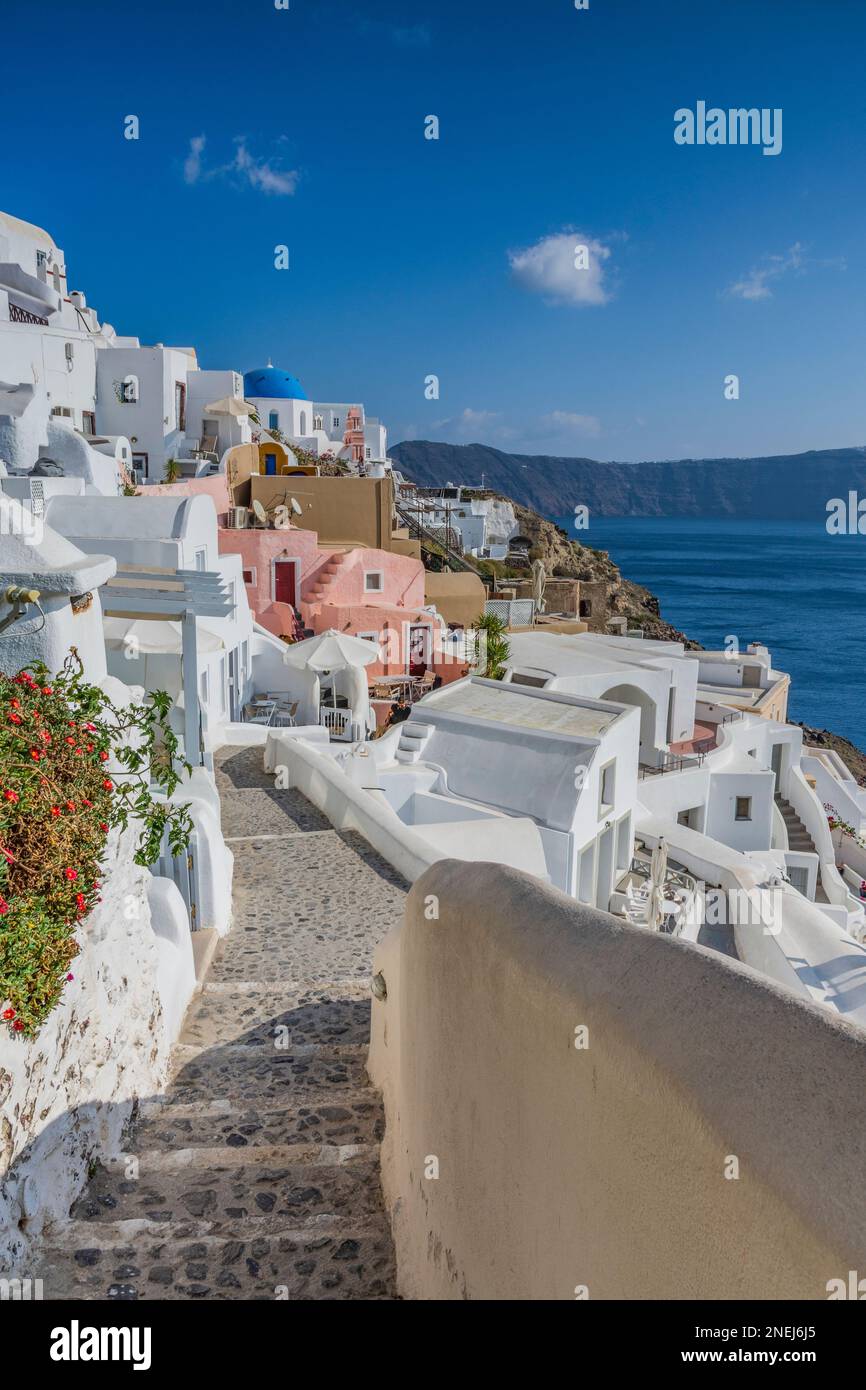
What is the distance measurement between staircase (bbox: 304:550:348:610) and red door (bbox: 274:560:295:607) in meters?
0.50

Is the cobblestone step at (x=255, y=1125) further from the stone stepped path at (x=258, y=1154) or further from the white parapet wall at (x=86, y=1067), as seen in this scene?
the white parapet wall at (x=86, y=1067)

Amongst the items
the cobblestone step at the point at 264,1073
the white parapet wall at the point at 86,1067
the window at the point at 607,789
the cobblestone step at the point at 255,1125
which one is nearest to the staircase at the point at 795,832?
the window at the point at 607,789

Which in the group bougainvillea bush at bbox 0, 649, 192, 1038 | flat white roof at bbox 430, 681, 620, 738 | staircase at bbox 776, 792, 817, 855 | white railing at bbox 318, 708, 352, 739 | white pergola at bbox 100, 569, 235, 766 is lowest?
staircase at bbox 776, 792, 817, 855

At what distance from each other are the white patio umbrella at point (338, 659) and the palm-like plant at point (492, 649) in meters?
5.06

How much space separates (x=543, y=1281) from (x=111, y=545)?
15.1m

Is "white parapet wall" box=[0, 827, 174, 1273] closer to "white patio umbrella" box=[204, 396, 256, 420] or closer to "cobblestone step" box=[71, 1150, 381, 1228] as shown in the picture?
"cobblestone step" box=[71, 1150, 381, 1228]

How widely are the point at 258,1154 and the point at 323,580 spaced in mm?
26690

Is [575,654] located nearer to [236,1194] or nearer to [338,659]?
[338,659]

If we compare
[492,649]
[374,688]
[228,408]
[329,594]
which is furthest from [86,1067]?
[228,408]

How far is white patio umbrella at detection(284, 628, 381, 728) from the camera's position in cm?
2197

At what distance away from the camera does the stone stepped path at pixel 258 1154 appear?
13.2 feet

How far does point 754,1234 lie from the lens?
6.06 ft

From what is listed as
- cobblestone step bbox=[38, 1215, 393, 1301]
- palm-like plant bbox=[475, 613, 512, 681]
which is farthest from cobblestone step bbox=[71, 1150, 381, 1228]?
palm-like plant bbox=[475, 613, 512, 681]

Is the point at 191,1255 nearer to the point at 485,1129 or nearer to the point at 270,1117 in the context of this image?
the point at 270,1117
